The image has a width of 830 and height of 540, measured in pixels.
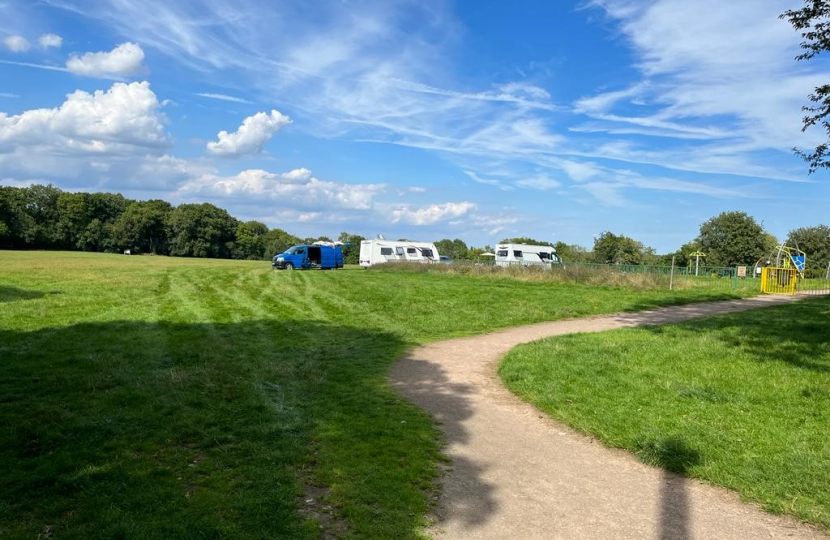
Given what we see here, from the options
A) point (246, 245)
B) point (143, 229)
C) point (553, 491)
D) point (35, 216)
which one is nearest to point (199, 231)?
point (143, 229)

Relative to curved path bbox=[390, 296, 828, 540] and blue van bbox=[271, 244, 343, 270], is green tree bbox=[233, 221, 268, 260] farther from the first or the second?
curved path bbox=[390, 296, 828, 540]

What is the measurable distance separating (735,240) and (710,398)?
67254 millimetres

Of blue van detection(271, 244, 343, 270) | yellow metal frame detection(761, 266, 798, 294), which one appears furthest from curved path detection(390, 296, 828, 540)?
blue van detection(271, 244, 343, 270)

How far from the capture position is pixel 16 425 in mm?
5477

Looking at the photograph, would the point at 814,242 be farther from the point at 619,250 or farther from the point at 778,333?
the point at 778,333

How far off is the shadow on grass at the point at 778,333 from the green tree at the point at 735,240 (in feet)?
182

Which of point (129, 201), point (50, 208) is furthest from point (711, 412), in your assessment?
point (129, 201)

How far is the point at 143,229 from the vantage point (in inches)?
3541

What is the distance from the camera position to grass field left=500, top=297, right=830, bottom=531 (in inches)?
191

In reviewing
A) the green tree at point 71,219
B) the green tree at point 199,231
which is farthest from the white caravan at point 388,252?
the green tree at point 71,219

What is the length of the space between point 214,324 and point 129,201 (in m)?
102

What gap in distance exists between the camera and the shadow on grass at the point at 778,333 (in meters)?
8.87

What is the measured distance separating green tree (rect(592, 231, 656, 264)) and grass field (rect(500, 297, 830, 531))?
2495 inches

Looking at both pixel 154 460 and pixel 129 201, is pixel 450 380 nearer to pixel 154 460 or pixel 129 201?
pixel 154 460
